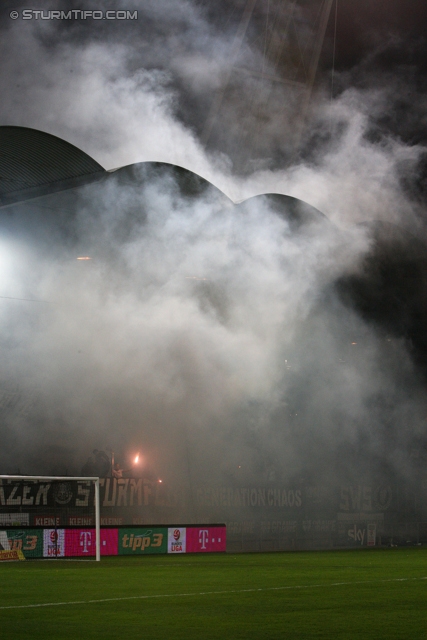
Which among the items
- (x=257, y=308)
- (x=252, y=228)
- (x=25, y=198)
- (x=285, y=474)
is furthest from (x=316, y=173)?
(x=285, y=474)

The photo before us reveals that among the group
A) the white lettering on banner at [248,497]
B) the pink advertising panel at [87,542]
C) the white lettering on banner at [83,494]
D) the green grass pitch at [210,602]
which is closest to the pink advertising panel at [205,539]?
the white lettering on banner at [248,497]

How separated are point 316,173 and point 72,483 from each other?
30.0 feet

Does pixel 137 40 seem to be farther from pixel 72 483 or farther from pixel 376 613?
pixel 376 613

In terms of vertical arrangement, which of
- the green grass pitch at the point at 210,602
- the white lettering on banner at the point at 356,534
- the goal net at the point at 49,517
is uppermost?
the goal net at the point at 49,517

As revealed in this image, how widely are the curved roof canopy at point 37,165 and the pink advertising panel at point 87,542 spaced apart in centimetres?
709

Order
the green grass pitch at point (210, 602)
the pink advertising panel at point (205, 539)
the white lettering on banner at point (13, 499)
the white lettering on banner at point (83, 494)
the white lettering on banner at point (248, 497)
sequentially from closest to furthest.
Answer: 1. the green grass pitch at point (210, 602)
2. the white lettering on banner at point (13, 499)
3. the pink advertising panel at point (205, 539)
4. the white lettering on banner at point (83, 494)
5. the white lettering on banner at point (248, 497)

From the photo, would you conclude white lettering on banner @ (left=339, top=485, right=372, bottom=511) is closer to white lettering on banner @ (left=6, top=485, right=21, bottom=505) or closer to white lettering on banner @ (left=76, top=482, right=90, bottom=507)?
white lettering on banner @ (left=76, top=482, right=90, bottom=507)

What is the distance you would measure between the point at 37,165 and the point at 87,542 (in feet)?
24.5

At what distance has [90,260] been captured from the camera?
63.5 ft

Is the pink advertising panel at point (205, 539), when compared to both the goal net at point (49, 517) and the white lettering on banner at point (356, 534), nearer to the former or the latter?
the goal net at point (49, 517)

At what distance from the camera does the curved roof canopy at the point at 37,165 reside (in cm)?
1584

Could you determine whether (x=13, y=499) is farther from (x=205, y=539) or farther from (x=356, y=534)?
(x=356, y=534)

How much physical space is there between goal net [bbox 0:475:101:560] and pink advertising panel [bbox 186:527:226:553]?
213 centimetres

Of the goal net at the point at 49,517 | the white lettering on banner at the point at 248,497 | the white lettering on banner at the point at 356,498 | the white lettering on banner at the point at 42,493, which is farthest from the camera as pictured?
the white lettering on banner at the point at 356,498
